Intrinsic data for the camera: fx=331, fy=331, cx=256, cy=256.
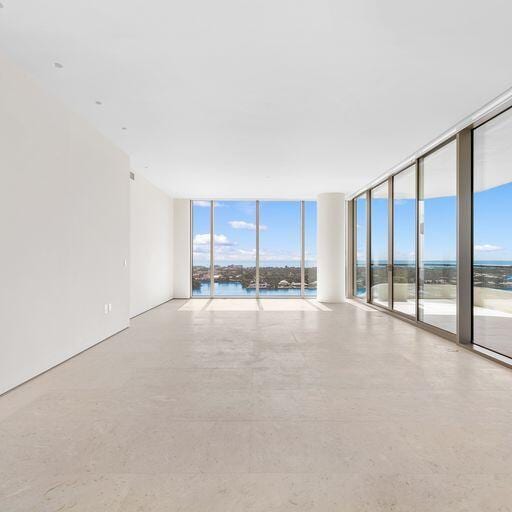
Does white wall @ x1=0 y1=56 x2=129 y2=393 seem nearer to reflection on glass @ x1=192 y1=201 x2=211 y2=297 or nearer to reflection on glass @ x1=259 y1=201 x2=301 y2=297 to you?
reflection on glass @ x1=192 y1=201 x2=211 y2=297

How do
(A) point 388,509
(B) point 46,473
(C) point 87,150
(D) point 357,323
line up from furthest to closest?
(D) point 357,323
(C) point 87,150
(B) point 46,473
(A) point 388,509

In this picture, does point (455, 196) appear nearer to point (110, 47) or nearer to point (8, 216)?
point (110, 47)

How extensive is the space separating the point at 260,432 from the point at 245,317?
15.6 ft

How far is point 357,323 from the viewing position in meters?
6.65

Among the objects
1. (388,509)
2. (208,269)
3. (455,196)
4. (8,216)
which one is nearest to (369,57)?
(455,196)

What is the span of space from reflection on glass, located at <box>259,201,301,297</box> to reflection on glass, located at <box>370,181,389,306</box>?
2598 mm

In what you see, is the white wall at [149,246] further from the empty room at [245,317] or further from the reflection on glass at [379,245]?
the reflection on glass at [379,245]

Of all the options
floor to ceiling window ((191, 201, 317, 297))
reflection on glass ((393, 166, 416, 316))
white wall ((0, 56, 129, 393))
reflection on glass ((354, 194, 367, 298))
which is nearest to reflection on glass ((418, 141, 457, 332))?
reflection on glass ((393, 166, 416, 316))

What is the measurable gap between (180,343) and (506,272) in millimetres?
4590

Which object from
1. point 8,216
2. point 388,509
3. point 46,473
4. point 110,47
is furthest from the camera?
point 8,216

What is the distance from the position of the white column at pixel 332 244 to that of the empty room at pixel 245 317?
260 cm

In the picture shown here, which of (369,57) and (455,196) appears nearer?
(369,57)

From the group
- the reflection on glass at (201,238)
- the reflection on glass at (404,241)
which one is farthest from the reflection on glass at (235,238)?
the reflection on glass at (404,241)

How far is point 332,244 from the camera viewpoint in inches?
385
